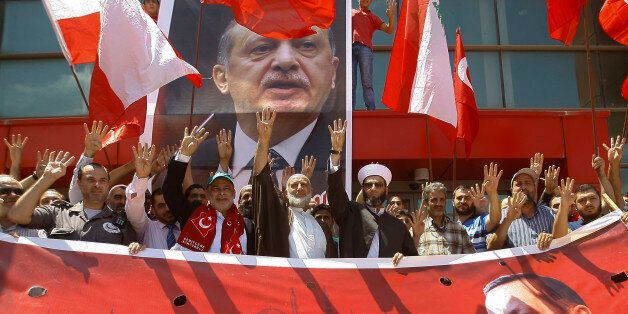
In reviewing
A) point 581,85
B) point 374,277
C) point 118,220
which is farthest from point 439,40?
point 581,85

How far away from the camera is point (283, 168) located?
24.7ft

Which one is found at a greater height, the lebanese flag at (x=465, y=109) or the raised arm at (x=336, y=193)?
the lebanese flag at (x=465, y=109)

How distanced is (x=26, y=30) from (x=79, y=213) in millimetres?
6593

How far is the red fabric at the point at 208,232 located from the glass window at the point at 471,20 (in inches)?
255

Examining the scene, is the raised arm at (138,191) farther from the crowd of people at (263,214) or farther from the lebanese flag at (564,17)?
the lebanese flag at (564,17)

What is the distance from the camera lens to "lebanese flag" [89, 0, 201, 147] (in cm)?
606

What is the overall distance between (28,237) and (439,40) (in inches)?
152

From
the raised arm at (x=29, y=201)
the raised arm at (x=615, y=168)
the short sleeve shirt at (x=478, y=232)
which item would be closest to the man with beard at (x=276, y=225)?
the short sleeve shirt at (x=478, y=232)

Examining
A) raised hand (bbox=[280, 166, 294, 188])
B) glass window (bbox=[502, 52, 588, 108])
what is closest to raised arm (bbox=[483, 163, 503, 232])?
raised hand (bbox=[280, 166, 294, 188])

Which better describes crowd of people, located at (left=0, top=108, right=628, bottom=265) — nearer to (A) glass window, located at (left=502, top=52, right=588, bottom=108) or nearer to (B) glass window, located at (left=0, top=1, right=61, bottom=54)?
(A) glass window, located at (left=502, top=52, right=588, bottom=108)

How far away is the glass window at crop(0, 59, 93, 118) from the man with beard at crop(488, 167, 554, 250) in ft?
21.4

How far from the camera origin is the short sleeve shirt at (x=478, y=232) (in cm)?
555

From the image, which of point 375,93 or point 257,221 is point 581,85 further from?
point 257,221

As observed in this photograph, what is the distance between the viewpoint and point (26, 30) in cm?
1081
